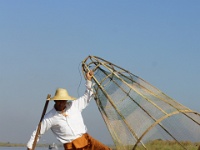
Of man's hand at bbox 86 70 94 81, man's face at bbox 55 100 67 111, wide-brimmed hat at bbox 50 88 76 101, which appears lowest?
man's face at bbox 55 100 67 111

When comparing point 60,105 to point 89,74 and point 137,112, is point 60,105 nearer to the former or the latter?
point 89,74

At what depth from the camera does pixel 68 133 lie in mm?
5984

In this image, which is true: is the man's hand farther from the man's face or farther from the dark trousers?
the dark trousers

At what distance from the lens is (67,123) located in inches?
234

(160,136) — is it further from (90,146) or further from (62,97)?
(62,97)

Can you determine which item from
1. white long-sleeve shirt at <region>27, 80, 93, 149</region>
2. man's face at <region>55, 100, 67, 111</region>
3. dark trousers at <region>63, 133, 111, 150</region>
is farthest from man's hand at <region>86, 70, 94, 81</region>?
dark trousers at <region>63, 133, 111, 150</region>

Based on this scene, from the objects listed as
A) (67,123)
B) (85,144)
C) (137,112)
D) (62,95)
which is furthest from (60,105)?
(137,112)

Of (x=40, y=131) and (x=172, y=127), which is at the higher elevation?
(x=172, y=127)

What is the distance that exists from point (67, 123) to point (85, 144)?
1.19ft

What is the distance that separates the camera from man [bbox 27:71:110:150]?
19.5 feet

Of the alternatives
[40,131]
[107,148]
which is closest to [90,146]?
[107,148]

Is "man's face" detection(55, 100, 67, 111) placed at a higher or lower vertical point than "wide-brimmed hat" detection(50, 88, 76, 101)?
lower

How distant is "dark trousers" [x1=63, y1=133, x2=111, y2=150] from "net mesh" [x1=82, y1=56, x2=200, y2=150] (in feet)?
Result: 1.20

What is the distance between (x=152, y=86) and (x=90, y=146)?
54.0 inches
